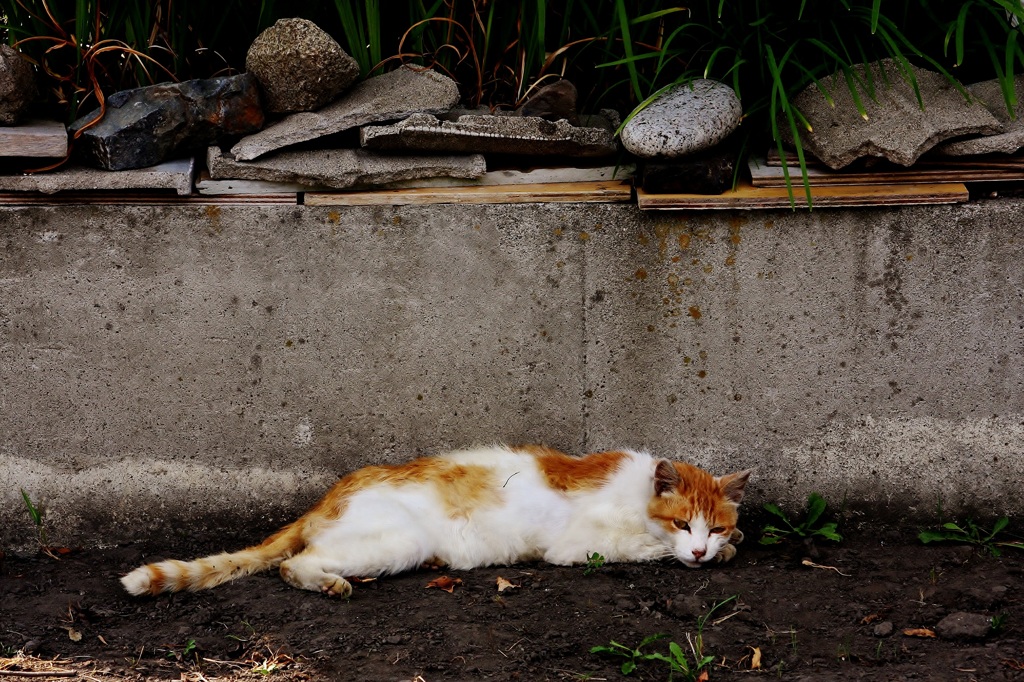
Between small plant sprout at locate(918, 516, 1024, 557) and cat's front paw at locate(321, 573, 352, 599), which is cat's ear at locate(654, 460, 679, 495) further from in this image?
cat's front paw at locate(321, 573, 352, 599)

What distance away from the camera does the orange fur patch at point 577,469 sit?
3.51 metres

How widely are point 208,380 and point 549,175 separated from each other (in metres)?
1.39

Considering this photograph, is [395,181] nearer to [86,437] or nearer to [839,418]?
[86,437]

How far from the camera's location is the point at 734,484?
343 cm

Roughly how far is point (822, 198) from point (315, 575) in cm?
206

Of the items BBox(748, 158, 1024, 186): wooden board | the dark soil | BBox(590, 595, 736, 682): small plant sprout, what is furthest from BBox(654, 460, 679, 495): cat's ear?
BBox(748, 158, 1024, 186): wooden board

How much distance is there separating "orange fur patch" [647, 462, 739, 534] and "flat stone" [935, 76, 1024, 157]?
1.36 meters

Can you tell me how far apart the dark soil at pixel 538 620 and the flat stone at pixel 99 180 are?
1278mm

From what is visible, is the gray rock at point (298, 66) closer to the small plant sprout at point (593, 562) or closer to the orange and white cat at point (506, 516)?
the orange and white cat at point (506, 516)

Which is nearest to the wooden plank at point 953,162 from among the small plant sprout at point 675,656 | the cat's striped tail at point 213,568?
the small plant sprout at point 675,656

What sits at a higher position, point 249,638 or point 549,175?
point 549,175

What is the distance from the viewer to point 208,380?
3545mm

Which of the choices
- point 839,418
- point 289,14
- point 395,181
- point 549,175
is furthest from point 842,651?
point 289,14

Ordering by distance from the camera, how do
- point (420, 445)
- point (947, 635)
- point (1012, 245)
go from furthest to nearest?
point (420, 445) → point (1012, 245) → point (947, 635)
